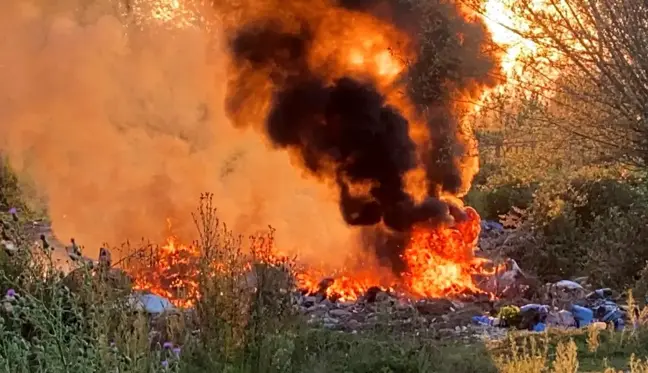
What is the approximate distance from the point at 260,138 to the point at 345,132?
112 centimetres

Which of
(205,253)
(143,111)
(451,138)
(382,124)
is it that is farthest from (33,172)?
(205,253)

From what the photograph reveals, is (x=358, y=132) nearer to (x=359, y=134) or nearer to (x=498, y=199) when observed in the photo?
(x=359, y=134)

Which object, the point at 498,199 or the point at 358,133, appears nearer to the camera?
the point at 358,133

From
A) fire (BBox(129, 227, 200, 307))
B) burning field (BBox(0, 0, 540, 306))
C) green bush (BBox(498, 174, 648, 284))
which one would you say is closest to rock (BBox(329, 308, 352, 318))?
burning field (BBox(0, 0, 540, 306))

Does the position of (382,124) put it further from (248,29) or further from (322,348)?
(322,348)

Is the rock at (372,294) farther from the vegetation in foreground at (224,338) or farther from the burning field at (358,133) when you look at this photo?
the vegetation in foreground at (224,338)

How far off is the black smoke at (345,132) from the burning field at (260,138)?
2cm

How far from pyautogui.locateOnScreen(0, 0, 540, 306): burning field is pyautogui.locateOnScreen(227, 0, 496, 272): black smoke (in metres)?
0.02

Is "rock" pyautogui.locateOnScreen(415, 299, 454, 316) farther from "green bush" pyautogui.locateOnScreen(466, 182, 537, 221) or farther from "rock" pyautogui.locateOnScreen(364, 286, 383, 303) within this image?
"green bush" pyautogui.locateOnScreen(466, 182, 537, 221)

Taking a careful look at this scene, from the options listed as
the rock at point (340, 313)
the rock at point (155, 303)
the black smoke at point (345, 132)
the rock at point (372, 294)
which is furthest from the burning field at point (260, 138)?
the rock at point (155, 303)

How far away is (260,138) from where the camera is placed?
10.7 metres

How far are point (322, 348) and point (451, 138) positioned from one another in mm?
4135

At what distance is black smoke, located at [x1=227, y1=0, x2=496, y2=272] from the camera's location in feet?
33.8

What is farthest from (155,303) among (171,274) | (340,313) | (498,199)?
(498,199)
